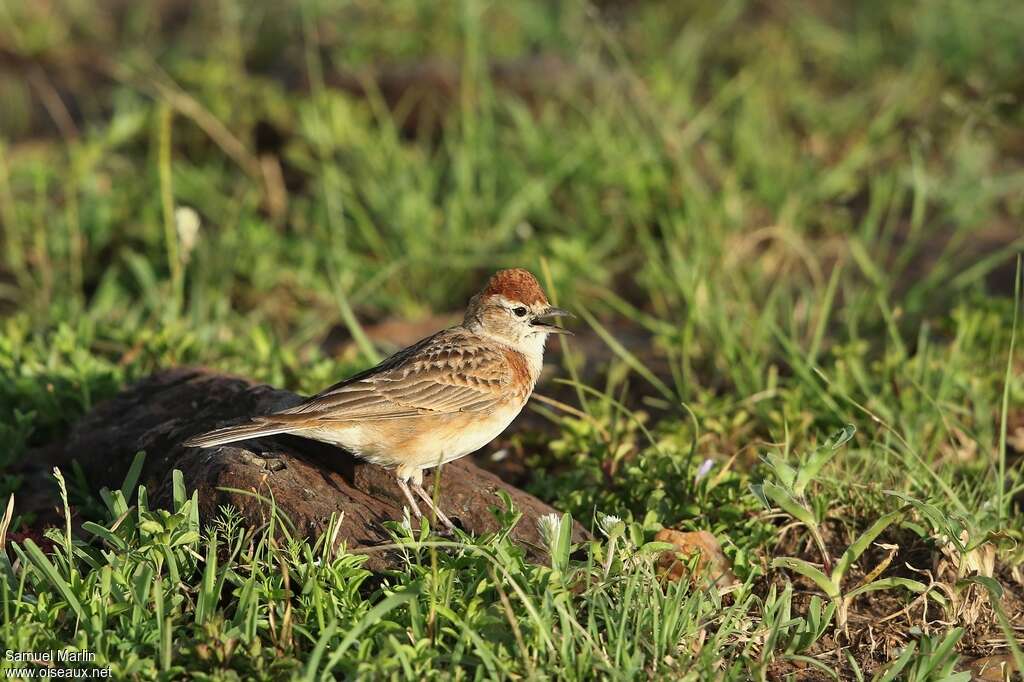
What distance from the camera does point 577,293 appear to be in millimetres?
8172

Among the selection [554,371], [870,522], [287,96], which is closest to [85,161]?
[287,96]

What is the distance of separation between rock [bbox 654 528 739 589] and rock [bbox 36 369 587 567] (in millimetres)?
349

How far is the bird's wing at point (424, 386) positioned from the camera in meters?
5.16

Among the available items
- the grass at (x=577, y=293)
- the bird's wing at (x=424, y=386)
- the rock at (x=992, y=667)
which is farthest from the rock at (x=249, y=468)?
the rock at (x=992, y=667)

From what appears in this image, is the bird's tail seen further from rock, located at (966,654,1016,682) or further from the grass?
rock, located at (966,654,1016,682)

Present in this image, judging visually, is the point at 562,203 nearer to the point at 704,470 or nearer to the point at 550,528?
the point at 704,470

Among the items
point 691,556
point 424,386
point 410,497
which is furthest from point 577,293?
point 691,556

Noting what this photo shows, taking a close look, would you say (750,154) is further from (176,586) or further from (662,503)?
(176,586)

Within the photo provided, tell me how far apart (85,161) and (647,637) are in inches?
249

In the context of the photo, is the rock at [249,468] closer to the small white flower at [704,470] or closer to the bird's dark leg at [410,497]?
the bird's dark leg at [410,497]

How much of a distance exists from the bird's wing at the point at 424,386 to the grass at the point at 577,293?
53 centimetres

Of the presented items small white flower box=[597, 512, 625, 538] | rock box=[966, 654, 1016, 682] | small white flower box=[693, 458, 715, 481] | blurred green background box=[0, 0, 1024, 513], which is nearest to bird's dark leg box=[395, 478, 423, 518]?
small white flower box=[597, 512, 625, 538]

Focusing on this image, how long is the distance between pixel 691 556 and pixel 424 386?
1.46 metres

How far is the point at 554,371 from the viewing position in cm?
752
